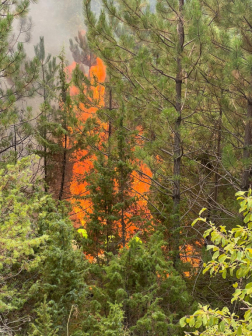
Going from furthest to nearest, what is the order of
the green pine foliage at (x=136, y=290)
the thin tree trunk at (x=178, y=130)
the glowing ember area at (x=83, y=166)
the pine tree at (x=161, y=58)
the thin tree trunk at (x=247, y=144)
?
1. the glowing ember area at (x=83, y=166)
2. the thin tree trunk at (x=178, y=130)
3. the pine tree at (x=161, y=58)
4. the thin tree trunk at (x=247, y=144)
5. the green pine foliage at (x=136, y=290)

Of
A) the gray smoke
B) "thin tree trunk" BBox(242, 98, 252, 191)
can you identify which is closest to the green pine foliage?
"thin tree trunk" BBox(242, 98, 252, 191)

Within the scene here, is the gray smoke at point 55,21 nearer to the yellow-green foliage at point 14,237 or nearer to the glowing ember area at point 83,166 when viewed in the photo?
the glowing ember area at point 83,166

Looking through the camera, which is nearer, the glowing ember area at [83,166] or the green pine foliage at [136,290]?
the green pine foliage at [136,290]

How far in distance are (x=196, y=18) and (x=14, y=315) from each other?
5.24m

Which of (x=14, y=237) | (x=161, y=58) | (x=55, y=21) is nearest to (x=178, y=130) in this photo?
(x=161, y=58)

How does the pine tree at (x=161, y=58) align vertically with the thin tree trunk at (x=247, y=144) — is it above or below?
above

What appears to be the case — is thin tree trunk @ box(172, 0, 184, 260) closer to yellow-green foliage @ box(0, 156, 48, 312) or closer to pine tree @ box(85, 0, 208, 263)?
pine tree @ box(85, 0, 208, 263)

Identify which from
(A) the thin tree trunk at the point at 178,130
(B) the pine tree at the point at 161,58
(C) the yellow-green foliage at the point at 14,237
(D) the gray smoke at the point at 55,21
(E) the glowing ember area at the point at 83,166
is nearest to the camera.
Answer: (C) the yellow-green foliage at the point at 14,237

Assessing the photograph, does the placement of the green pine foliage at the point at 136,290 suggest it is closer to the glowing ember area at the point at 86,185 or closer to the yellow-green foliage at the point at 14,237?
the yellow-green foliage at the point at 14,237

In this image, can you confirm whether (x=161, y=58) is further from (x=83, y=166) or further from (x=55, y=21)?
(x=55, y=21)

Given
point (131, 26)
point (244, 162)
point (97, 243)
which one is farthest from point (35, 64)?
point (244, 162)

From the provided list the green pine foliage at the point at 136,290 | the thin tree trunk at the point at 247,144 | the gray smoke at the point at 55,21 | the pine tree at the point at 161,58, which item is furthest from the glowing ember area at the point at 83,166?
the gray smoke at the point at 55,21

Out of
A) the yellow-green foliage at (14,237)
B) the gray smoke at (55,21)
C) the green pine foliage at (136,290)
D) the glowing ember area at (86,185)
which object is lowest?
the green pine foliage at (136,290)

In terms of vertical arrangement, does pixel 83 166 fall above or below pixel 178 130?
above
